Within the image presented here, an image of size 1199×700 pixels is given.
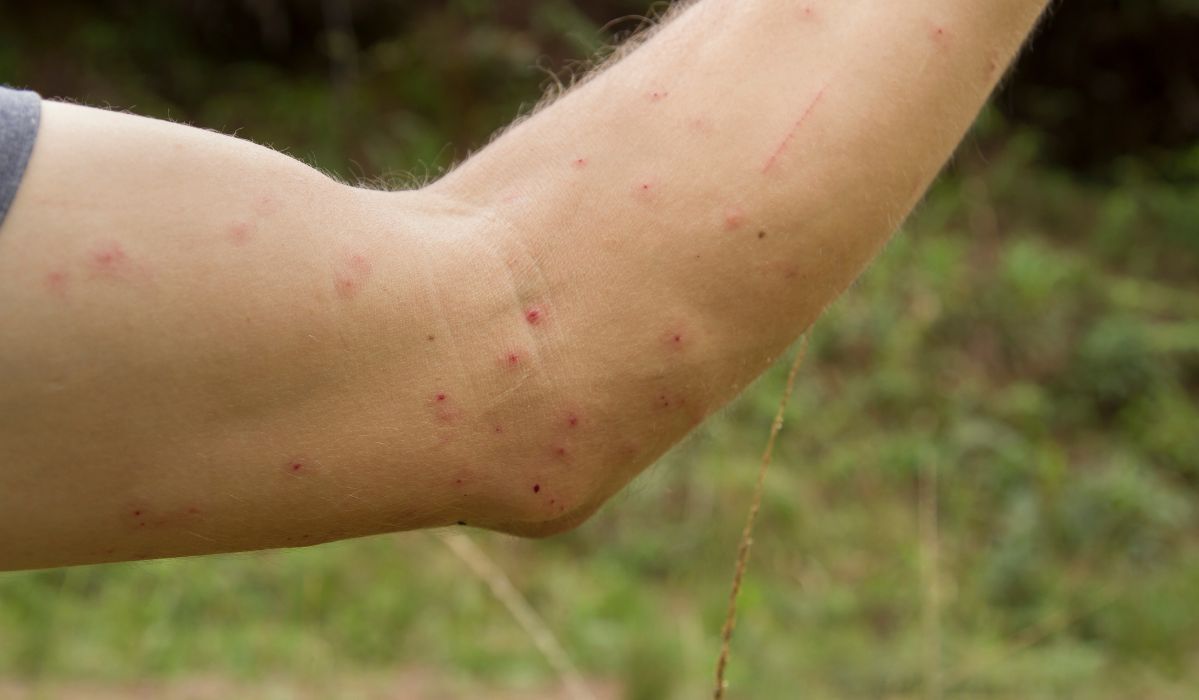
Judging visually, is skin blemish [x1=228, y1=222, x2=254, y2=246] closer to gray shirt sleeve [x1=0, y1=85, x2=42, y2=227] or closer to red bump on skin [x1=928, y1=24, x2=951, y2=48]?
gray shirt sleeve [x1=0, y1=85, x2=42, y2=227]

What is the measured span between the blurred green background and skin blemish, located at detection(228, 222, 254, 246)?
0.78 m

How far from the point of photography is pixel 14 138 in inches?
30.0

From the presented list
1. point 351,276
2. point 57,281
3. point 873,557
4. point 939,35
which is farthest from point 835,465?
point 57,281

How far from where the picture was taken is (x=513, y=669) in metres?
3.15

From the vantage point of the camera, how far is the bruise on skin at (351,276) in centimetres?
83

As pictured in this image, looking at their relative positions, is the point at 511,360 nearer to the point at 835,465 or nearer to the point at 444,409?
the point at 444,409

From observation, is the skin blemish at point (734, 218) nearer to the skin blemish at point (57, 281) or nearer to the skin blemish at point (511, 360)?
the skin blemish at point (511, 360)

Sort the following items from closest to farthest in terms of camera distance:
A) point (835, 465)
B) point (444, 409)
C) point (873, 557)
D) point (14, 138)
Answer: point (14, 138), point (444, 409), point (873, 557), point (835, 465)

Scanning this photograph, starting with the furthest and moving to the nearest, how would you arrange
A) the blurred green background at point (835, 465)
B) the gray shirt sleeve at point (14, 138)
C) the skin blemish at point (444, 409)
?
the blurred green background at point (835, 465), the skin blemish at point (444, 409), the gray shirt sleeve at point (14, 138)

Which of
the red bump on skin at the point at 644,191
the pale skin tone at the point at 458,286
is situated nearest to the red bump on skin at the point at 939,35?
the pale skin tone at the point at 458,286

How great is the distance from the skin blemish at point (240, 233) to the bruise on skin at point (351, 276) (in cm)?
6

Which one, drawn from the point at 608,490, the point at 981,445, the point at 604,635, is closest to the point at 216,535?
the point at 608,490

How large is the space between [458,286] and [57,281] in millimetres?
260

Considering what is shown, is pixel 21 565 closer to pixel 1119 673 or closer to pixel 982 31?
pixel 982 31
